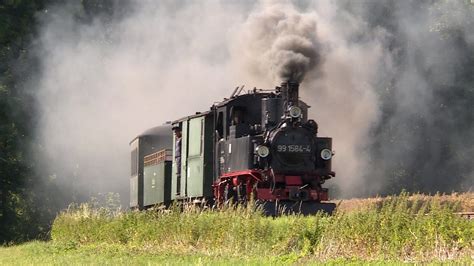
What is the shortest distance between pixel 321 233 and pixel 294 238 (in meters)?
0.45

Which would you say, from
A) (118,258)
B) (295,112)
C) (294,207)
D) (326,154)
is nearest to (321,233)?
(118,258)

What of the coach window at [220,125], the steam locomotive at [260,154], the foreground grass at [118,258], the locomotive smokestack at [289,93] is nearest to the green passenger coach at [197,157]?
the steam locomotive at [260,154]

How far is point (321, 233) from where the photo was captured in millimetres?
16266

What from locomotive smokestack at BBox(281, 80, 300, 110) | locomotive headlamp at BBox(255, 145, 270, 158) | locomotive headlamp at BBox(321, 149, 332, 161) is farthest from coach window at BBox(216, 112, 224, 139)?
locomotive headlamp at BBox(321, 149, 332, 161)

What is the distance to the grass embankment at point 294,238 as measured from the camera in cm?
1470

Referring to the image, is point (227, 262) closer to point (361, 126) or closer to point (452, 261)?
point (452, 261)

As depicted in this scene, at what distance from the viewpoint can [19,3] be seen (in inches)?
1398

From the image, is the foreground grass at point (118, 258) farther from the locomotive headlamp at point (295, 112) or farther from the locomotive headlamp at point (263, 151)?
the locomotive headlamp at point (295, 112)

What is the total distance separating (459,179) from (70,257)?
2311 centimetres

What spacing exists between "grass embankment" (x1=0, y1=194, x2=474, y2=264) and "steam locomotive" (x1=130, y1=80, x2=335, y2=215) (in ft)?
7.79

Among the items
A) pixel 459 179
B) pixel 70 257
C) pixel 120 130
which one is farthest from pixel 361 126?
pixel 70 257

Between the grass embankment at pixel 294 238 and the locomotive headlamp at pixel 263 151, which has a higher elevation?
the locomotive headlamp at pixel 263 151

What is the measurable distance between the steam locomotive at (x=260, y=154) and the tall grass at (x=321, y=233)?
234 centimetres

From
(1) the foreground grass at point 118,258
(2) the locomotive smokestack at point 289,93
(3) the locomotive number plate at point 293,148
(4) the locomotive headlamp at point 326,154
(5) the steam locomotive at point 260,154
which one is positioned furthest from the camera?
(2) the locomotive smokestack at point 289,93
